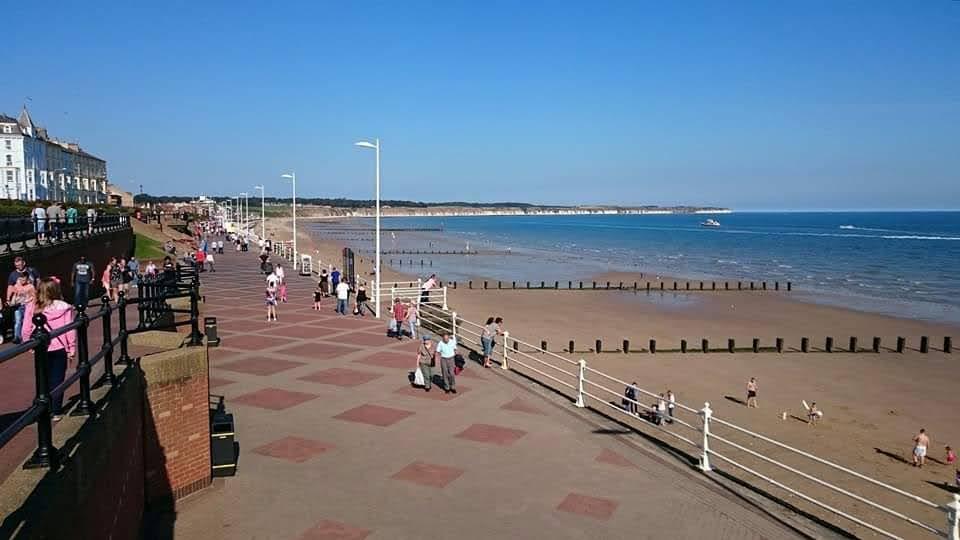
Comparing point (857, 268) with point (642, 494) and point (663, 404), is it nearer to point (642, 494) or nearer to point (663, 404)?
point (663, 404)

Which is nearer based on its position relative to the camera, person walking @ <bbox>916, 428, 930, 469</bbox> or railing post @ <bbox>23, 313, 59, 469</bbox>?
railing post @ <bbox>23, 313, 59, 469</bbox>

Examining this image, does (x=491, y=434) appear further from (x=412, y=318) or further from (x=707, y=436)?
(x=412, y=318)

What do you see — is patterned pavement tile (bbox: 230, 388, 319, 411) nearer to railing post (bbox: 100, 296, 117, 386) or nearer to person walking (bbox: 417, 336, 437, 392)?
person walking (bbox: 417, 336, 437, 392)

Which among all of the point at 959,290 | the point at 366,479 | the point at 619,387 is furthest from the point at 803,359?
the point at 959,290

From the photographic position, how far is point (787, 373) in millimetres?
27344

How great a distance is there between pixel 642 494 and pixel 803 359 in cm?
2410

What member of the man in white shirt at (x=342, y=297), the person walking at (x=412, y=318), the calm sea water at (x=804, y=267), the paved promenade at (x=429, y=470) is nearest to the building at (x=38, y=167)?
the calm sea water at (x=804, y=267)

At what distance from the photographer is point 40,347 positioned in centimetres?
404

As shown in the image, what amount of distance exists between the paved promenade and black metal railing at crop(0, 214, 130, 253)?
5.86m

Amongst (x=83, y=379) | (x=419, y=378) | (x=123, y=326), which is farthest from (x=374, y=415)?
(x=83, y=379)

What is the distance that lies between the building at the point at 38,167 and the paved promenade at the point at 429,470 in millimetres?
62166

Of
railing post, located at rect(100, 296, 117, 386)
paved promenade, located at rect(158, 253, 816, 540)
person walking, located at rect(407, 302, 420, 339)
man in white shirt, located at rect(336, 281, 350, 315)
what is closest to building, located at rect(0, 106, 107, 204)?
man in white shirt, located at rect(336, 281, 350, 315)

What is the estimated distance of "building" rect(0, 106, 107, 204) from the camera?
258 ft

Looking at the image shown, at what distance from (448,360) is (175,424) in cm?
640
